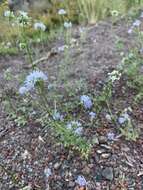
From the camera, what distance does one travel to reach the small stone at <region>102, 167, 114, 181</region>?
3.08m

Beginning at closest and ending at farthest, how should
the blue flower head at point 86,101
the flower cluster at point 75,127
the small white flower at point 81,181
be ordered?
the small white flower at point 81,181 < the flower cluster at point 75,127 < the blue flower head at point 86,101

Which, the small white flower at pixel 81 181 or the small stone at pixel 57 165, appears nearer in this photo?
the small white flower at pixel 81 181

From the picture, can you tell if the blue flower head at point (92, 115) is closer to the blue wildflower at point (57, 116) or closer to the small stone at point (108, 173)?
the blue wildflower at point (57, 116)

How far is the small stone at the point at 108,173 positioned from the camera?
308 centimetres

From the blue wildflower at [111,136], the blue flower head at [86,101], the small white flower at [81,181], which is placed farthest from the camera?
the blue flower head at [86,101]

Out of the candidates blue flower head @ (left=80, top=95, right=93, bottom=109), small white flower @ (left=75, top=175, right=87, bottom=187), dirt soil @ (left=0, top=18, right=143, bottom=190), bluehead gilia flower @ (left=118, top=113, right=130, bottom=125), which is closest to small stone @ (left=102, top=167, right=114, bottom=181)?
dirt soil @ (left=0, top=18, right=143, bottom=190)

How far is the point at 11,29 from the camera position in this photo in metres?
6.11

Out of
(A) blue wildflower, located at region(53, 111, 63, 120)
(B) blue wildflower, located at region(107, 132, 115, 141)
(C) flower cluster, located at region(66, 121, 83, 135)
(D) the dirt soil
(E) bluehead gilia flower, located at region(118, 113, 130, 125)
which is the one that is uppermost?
(C) flower cluster, located at region(66, 121, 83, 135)

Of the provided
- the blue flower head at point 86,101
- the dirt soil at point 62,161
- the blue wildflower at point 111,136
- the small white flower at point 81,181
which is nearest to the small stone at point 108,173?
the dirt soil at point 62,161

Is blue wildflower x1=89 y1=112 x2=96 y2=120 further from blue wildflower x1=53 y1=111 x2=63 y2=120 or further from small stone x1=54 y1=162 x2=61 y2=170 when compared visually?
small stone x1=54 y1=162 x2=61 y2=170

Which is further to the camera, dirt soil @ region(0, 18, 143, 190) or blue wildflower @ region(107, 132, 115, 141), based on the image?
blue wildflower @ region(107, 132, 115, 141)

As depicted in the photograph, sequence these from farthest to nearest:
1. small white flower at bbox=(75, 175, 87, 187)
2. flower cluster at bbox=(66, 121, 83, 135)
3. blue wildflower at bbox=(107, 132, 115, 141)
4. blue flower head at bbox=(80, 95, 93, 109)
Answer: blue flower head at bbox=(80, 95, 93, 109), blue wildflower at bbox=(107, 132, 115, 141), flower cluster at bbox=(66, 121, 83, 135), small white flower at bbox=(75, 175, 87, 187)

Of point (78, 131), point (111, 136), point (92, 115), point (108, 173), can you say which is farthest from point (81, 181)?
point (92, 115)

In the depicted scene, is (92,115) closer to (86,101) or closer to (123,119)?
(86,101)
